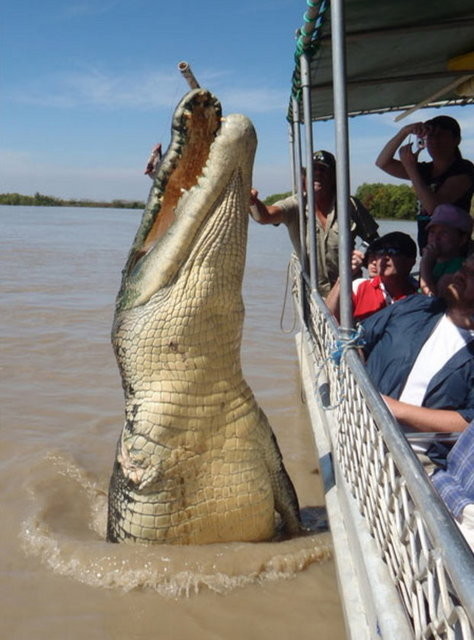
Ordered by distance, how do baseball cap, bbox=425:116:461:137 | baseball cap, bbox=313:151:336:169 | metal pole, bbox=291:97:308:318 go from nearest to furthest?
1. baseball cap, bbox=425:116:461:137
2. metal pole, bbox=291:97:308:318
3. baseball cap, bbox=313:151:336:169

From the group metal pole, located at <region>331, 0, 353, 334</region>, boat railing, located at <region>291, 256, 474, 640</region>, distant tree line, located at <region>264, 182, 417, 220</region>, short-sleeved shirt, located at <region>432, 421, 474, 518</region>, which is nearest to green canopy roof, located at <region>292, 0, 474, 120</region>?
metal pole, located at <region>331, 0, 353, 334</region>

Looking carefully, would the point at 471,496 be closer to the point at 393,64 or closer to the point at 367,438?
the point at 367,438

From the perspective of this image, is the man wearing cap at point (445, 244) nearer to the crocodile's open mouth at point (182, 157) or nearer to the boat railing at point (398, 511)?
the boat railing at point (398, 511)

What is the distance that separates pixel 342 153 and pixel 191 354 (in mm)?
909

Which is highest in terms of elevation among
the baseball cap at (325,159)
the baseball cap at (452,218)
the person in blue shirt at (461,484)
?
the baseball cap at (325,159)

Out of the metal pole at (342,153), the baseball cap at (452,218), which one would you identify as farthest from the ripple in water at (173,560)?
the baseball cap at (452,218)

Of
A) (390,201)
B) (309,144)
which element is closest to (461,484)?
(309,144)

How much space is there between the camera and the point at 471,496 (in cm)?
175

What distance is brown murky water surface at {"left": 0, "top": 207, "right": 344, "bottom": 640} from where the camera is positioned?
2.32 meters

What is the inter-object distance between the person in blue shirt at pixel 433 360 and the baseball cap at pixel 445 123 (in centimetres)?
129

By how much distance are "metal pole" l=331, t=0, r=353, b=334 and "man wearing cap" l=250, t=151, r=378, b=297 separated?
2072mm

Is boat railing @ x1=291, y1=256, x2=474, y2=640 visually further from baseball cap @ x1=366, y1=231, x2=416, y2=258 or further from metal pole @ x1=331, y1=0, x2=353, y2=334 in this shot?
baseball cap @ x1=366, y1=231, x2=416, y2=258

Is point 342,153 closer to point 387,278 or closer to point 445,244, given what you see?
point 445,244

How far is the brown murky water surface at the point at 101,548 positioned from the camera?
7.61 feet
